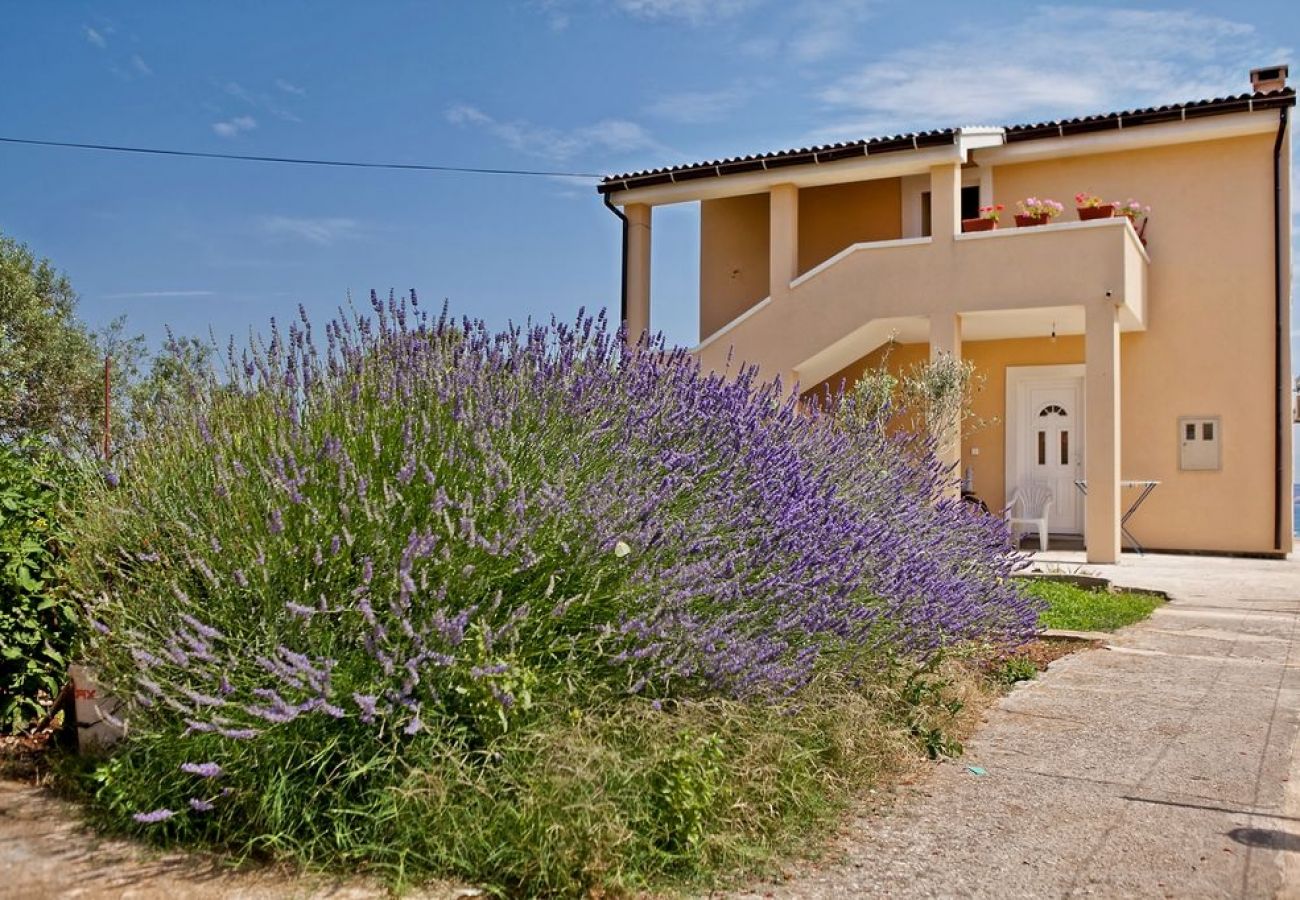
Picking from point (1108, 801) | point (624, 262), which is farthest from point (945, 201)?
point (1108, 801)

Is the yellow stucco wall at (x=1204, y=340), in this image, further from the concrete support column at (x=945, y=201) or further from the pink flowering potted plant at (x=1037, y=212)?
the concrete support column at (x=945, y=201)

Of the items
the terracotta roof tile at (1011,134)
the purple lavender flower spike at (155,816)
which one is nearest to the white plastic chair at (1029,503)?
the terracotta roof tile at (1011,134)

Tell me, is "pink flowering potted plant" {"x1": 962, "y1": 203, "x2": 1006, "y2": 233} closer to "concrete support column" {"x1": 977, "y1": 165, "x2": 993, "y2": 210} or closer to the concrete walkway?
"concrete support column" {"x1": 977, "y1": 165, "x2": 993, "y2": 210}

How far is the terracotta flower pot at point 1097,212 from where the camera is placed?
1310 cm

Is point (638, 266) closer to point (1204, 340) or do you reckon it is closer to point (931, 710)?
point (1204, 340)

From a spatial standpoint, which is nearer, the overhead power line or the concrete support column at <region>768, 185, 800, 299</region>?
the concrete support column at <region>768, 185, 800, 299</region>

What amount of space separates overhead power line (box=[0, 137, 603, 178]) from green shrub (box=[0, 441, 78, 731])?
43.8ft

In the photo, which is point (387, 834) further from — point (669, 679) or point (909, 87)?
point (909, 87)

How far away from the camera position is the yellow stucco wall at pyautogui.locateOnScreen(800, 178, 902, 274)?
16328mm

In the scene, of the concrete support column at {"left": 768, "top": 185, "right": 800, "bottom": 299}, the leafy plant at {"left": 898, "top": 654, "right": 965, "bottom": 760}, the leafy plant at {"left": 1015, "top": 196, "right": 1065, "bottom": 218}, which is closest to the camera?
the leafy plant at {"left": 898, "top": 654, "right": 965, "bottom": 760}

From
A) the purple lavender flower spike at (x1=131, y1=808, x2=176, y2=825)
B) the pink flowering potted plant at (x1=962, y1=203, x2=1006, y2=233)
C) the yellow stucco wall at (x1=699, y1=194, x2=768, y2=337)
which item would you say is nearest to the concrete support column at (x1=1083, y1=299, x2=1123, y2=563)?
the pink flowering potted plant at (x1=962, y1=203, x2=1006, y2=233)

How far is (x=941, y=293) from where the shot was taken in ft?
44.7

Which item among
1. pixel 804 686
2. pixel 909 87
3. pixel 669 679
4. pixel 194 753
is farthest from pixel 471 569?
pixel 909 87

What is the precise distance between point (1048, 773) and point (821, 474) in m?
1.41
